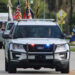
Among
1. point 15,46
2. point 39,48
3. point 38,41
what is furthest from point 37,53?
point 15,46

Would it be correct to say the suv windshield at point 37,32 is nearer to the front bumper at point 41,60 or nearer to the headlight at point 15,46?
the headlight at point 15,46

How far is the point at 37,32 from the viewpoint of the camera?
1947cm

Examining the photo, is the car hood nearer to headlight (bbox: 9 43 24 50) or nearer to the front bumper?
headlight (bbox: 9 43 24 50)

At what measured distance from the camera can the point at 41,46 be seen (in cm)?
1828

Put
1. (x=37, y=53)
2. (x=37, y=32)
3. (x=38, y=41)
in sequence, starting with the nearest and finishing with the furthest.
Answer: (x=37, y=53), (x=38, y=41), (x=37, y=32)

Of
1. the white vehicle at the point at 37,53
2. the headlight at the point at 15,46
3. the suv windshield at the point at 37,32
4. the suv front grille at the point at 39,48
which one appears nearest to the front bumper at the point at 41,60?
the white vehicle at the point at 37,53

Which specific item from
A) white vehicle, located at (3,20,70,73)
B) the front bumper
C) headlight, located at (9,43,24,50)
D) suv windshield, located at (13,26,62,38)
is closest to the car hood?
white vehicle, located at (3,20,70,73)

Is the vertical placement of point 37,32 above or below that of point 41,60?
above

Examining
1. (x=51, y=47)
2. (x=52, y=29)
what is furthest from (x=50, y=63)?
(x=52, y=29)

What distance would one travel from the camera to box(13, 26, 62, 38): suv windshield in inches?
763

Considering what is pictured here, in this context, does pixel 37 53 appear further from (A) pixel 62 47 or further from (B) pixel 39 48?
(A) pixel 62 47

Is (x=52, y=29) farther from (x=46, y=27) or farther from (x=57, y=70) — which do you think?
(x=57, y=70)

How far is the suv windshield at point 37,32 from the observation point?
19.4m

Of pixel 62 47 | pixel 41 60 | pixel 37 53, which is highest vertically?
pixel 62 47
